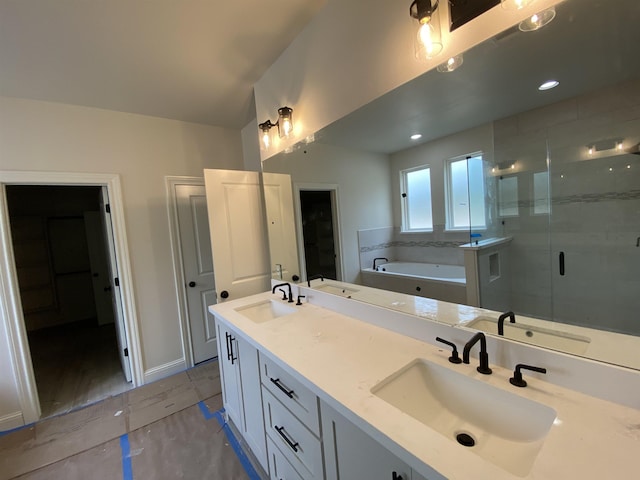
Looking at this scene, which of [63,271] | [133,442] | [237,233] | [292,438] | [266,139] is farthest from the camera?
[63,271]

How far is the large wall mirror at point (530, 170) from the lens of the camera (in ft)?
2.79

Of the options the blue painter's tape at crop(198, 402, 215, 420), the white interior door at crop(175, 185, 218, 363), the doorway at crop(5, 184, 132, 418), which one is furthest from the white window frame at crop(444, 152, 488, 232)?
the doorway at crop(5, 184, 132, 418)

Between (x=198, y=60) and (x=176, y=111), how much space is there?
91cm

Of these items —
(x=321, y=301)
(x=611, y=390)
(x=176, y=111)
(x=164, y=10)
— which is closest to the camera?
(x=611, y=390)

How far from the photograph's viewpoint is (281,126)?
2.05 m

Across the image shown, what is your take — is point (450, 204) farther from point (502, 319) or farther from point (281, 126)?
point (281, 126)

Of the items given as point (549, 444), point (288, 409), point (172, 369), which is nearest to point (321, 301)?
point (288, 409)

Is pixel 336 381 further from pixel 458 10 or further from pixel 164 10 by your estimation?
pixel 164 10

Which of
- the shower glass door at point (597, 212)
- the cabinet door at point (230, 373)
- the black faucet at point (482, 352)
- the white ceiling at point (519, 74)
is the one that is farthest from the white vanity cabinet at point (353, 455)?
the white ceiling at point (519, 74)

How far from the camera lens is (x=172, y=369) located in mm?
2797

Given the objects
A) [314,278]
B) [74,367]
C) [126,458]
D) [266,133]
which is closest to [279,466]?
[314,278]

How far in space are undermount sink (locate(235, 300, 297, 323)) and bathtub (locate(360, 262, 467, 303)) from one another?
27.6 inches

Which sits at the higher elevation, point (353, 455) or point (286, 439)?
point (353, 455)

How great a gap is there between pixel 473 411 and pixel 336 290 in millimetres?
1005
